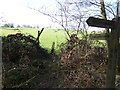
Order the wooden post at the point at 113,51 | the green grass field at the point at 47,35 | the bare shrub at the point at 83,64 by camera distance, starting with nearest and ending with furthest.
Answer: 1. the wooden post at the point at 113,51
2. the bare shrub at the point at 83,64
3. the green grass field at the point at 47,35

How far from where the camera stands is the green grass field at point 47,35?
14.6 feet

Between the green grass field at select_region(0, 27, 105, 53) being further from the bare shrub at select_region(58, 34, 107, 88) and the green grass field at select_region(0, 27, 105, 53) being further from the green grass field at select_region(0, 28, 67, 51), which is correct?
the bare shrub at select_region(58, 34, 107, 88)

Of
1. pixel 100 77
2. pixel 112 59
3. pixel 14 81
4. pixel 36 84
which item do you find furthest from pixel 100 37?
pixel 14 81

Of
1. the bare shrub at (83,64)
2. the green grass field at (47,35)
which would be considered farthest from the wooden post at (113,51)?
the green grass field at (47,35)

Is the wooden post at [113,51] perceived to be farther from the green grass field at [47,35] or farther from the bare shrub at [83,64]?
the green grass field at [47,35]

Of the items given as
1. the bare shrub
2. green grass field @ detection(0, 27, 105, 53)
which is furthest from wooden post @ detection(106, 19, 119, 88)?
green grass field @ detection(0, 27, 105, 53)

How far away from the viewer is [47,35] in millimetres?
4977

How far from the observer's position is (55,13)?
15.3 ft

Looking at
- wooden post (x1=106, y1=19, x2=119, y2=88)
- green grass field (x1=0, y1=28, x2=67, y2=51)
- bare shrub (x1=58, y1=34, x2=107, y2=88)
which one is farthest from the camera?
green grass field (x1=0, y1=28, x2=67, y2=51)

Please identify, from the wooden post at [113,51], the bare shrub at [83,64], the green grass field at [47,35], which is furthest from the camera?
the green grass field at [47,35]

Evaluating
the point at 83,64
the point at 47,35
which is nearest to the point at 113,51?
the point at 83,64

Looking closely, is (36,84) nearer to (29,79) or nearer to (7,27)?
(29,79)

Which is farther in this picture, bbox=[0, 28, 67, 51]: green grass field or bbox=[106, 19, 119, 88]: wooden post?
bbox=[0, 28, 67, 51]: green grass field

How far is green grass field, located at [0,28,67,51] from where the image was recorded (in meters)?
4.45
